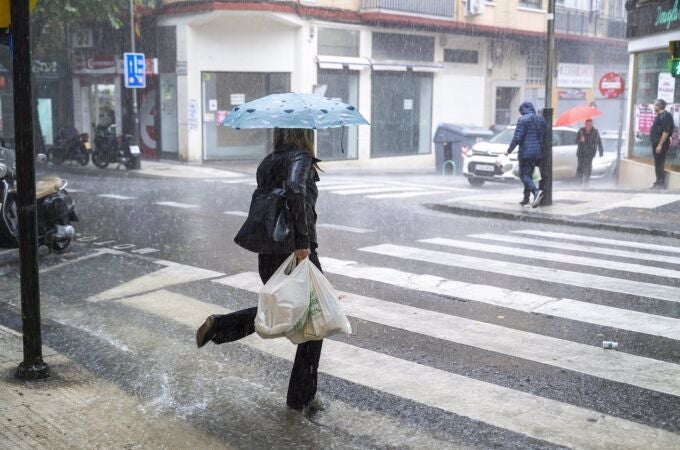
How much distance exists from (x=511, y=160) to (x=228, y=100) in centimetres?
1078

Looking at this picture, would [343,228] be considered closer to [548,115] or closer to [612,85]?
[548,115]

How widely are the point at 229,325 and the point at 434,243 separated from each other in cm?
618

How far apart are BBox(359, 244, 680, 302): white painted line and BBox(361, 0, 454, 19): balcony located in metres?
18.5

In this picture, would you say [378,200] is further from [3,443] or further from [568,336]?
[3,443]

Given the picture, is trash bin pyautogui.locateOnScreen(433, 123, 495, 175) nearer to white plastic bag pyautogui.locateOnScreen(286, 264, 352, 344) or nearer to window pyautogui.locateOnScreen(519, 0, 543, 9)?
window pyautogui.locateOnScreen(519, 0, 543, 9)

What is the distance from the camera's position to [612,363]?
18.6 feet

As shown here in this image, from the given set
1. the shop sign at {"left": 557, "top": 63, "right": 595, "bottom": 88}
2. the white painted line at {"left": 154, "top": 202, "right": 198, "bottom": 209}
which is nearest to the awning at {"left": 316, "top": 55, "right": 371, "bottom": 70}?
the white painted line at {"left": 154, "top": 202, "right": 198, "bottom": 209}

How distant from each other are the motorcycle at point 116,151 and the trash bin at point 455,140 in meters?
9.26

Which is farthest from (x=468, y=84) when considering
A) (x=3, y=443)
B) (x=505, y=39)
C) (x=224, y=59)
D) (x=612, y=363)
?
(x=3, y=443)

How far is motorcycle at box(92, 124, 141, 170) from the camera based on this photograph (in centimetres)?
2281

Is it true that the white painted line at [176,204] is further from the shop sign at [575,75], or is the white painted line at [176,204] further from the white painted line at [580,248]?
the shop sign at [575,75]

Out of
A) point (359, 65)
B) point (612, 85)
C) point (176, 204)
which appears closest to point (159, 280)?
point (176, 204)

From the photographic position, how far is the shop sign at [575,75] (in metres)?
36.7

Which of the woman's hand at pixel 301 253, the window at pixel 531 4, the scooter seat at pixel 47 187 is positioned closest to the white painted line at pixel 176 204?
the scooter seat at pixel 47 187
